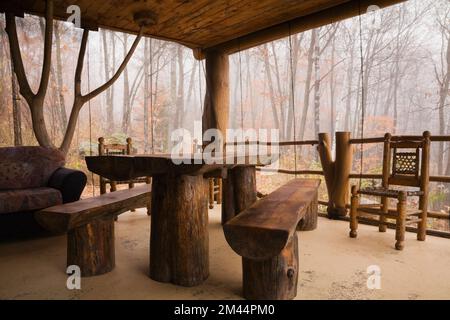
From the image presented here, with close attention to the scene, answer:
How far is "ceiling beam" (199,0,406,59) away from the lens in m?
3.08

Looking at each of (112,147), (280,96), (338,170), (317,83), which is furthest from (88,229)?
(280,96)

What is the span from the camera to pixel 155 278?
1996mm

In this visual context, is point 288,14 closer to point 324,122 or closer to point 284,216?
point 284,216

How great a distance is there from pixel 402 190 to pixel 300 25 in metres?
2.20

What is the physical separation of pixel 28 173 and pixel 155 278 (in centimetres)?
215

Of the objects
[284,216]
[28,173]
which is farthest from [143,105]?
[284,216]

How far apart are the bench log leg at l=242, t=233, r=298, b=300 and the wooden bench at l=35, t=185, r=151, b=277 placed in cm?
105

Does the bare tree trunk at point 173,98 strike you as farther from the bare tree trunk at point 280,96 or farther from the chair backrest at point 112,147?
the chair backrest at point 112,147

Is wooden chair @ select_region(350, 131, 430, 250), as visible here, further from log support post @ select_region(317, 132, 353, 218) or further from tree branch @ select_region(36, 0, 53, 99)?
tree branch @ select_region(36, 0, 53, 99)

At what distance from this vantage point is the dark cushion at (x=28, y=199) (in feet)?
8.86

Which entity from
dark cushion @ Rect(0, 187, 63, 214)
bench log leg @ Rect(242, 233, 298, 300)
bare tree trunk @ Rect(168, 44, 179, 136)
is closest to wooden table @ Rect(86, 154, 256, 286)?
bench log leg @ Rect(242, 233, 298, 300)

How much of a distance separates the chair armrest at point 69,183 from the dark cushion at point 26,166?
0.21m

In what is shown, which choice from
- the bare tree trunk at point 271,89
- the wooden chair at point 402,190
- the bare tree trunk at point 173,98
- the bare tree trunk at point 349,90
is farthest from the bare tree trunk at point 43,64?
the bare tree trunk at point 349,90

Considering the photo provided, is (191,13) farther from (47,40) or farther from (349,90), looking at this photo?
(349,90)
